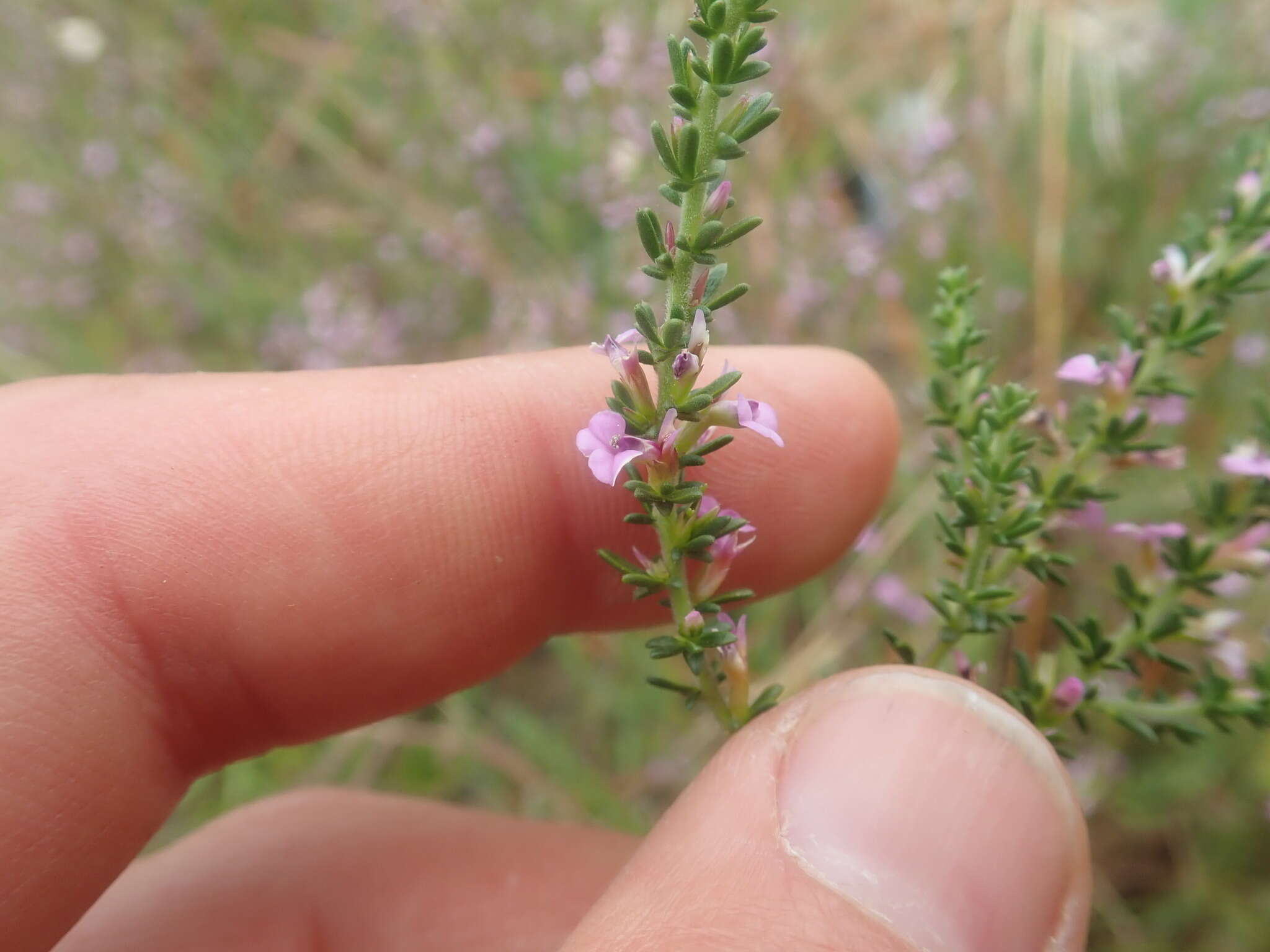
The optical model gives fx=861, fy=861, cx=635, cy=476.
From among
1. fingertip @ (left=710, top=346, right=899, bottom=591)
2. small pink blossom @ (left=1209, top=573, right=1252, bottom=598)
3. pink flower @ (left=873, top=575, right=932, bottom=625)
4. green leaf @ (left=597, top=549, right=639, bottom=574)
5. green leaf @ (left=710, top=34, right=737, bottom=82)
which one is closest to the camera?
green leaf @ (left=710, top=34, right=737, bottom=82)

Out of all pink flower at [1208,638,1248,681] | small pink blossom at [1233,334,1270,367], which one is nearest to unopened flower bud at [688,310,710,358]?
pink flower at [1208,638,1248,681]

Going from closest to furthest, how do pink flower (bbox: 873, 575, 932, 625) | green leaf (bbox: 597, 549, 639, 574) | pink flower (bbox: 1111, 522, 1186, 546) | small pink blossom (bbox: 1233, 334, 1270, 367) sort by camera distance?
green leaf (bbox: 597, 549, 639, 574) < pink flower (bbox: 1111, 522, 1186, 546) < pink flower (bbox: 873, 575, 932, 625) < small pink blossom (bbox: 1233, 334, 1270, 367)

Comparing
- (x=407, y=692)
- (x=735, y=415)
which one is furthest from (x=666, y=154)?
(x=407, y=692)

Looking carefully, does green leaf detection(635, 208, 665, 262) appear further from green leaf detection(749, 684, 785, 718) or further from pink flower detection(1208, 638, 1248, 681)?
pink flower detection(1208, 638, 1248, 681)

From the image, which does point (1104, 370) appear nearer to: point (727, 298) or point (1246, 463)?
point (1246, 463)

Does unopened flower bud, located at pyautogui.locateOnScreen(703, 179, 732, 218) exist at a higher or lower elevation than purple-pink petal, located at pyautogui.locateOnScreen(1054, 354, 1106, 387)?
higher

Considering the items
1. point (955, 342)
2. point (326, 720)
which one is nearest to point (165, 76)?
point (326, 720)

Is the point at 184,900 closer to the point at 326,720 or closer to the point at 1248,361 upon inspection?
the point at 326,720
